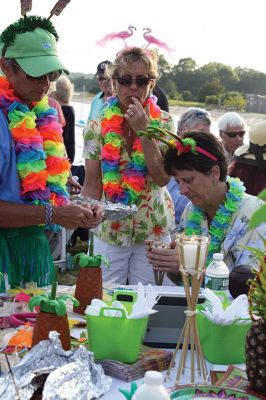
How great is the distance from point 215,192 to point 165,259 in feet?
1.45

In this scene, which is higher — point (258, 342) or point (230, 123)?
point (230, 123)

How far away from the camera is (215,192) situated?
2.73 meters

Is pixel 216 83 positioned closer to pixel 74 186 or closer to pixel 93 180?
pixel 74 186

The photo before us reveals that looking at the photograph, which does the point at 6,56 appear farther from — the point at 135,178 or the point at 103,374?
the point at 103,374

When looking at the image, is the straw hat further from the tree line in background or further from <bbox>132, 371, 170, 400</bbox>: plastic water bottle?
the tree line in background

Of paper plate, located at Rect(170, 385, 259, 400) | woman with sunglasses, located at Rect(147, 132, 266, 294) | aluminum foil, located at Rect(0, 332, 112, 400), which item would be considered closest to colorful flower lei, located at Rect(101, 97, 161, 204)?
woman with sunglasses, located at Rect(147, 132, 266, 294)

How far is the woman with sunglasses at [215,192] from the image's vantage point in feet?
8.55

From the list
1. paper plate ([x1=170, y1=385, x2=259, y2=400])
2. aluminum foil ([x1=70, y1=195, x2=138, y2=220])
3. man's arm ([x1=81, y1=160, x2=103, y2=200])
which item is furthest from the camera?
man's arm ([x1=81, y1=160, x2=103, y2=200])

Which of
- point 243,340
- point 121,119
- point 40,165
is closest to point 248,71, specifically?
point 121,119

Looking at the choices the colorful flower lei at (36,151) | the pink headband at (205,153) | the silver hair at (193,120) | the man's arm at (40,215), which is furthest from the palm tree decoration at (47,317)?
the silver hair at (193,120)

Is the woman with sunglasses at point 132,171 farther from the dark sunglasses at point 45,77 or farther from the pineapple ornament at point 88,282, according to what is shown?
the pineapple ornament at point 88,282

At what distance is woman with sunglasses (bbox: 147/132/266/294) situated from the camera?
2607 mm

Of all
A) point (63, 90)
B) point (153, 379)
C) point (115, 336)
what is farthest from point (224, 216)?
point (63, 90)

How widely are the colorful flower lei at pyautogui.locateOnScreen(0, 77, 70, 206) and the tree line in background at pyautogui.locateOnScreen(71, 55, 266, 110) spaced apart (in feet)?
27.9
